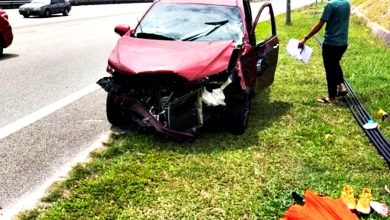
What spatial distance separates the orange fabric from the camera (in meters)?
3.86

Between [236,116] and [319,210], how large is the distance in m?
2.36

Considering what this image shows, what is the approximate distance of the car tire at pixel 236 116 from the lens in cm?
614

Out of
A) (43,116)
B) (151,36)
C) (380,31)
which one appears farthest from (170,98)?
(380,31)

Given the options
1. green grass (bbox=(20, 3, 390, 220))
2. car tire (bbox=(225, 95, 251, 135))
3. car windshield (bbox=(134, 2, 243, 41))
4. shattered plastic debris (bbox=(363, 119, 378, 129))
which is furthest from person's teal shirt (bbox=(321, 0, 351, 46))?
car tire (bbox=(225, 95, 251, 135))

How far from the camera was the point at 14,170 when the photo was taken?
199 inches

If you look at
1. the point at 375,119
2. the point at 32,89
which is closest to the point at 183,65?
the point at 375,119

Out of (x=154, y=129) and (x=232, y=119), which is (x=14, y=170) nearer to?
(x=154, y=129)

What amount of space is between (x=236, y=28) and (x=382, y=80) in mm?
3563

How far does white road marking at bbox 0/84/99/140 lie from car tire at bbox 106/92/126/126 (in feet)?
3.35

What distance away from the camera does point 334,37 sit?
750cm

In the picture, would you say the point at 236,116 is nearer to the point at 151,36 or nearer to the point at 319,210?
the point at 151,36

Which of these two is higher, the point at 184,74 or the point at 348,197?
the point at 184,74

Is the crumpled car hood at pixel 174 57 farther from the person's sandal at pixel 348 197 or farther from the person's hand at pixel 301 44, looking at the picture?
the person's sandal at pixel 348 197

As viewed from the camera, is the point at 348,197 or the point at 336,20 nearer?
the point at 348,197
